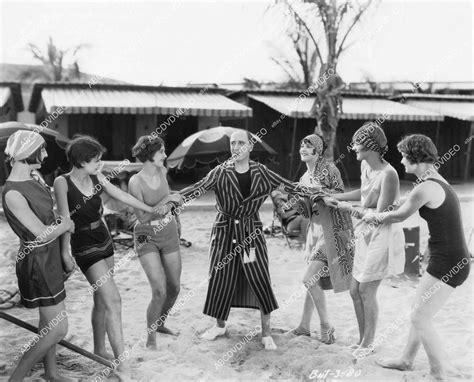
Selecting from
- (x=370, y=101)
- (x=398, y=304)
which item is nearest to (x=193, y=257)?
(x=398, y=304)

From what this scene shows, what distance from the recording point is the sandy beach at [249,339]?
12.0 ft

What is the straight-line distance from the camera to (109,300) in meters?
3.55

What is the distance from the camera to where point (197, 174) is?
15891 mm

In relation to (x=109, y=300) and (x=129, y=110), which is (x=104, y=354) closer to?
(x=109, y=300)

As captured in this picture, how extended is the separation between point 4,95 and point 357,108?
408 inches

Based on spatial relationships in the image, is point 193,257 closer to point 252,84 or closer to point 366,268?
point 366,268

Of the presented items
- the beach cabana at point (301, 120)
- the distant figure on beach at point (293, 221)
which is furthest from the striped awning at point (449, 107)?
the distant figure on beach at point (293, 221)

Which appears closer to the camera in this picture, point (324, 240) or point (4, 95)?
point (324, 240)

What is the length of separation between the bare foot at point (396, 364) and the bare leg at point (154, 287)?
5.59 ft

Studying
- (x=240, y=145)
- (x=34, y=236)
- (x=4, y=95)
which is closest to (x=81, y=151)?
(x=34, y=236)

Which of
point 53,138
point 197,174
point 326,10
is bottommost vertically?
point 197,174

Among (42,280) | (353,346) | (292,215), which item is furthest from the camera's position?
(292,215)

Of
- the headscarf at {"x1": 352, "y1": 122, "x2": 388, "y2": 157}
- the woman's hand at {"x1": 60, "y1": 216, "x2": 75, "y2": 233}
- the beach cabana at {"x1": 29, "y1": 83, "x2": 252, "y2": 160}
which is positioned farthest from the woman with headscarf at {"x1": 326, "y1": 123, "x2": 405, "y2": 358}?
the beach cabana at {"x1": 29, "y1": 83, "x2": 252, "y2": 160}

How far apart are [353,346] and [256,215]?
4.15 ft
